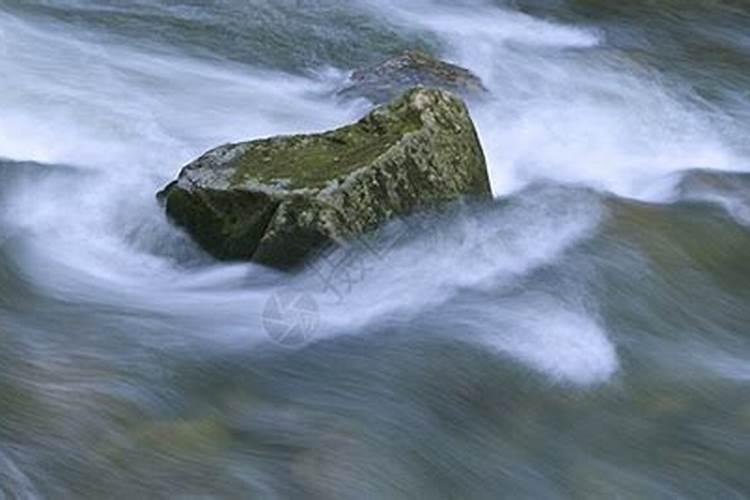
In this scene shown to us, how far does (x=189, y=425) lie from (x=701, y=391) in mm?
2334

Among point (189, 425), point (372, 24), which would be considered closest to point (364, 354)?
point (189, 425)

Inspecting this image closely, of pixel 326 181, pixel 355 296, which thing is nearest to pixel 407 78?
pixel 326 181

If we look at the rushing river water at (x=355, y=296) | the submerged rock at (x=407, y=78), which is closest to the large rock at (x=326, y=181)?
the rushing river water at (x=355, y=296)

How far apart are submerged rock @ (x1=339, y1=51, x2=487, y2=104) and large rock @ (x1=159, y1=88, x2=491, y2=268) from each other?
1.80 meters

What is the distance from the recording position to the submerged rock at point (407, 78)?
29.2 feet

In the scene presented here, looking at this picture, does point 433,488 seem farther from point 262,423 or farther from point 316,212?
point 316,212

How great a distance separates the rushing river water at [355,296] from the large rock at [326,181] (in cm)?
14

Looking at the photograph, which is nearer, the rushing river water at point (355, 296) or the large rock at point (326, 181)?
the rushing river water at point (355, 296)

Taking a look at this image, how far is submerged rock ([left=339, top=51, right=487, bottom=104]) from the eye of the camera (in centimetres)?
890

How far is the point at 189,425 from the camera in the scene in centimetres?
545

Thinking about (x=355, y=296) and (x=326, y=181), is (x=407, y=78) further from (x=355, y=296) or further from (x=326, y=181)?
(x=355, y=296)

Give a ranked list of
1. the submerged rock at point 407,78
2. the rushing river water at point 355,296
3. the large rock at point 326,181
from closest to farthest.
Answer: the rushing river water at point 355,296 → the large rock at point 326,181 → the submerged rock at point 407,78

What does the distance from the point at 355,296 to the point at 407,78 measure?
2901 mm

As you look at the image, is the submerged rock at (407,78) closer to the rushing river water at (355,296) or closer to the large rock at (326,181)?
the rushing river water at (355,296)
